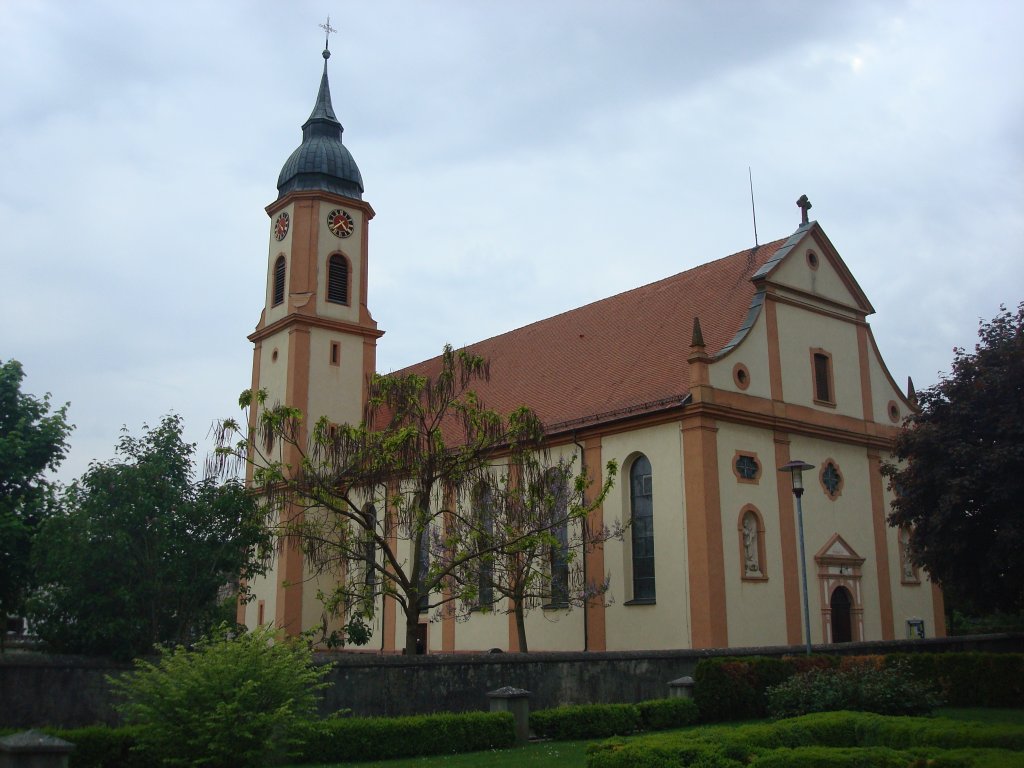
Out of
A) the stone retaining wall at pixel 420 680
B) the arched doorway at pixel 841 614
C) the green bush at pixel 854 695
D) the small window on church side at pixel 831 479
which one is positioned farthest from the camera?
the small window on church side at pixel 831 479

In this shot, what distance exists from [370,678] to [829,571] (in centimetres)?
1637

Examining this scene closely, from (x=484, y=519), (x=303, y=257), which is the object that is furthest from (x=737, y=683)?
(x=303, y=257)

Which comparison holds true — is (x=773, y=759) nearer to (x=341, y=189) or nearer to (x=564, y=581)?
(x=564, y=581)

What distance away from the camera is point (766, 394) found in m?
29.3

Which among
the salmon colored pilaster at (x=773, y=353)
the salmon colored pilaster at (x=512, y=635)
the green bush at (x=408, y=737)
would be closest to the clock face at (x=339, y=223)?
the salmon colored pilaster at (x=512, y=635)

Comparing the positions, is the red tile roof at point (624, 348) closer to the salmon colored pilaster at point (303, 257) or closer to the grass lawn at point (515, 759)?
the salmon colored pilaster at point (303, 257)

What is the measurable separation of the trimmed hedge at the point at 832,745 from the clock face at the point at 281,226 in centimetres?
3036

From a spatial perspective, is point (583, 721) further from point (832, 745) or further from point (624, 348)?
point (624, 348)

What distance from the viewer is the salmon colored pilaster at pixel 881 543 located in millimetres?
30828

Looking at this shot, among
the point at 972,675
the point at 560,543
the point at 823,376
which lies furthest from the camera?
the point at 823,376

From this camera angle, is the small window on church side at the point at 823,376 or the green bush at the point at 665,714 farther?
the small window on church side at the point at 823,376

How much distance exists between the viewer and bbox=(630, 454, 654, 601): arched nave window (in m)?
28.2

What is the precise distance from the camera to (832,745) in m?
13.8

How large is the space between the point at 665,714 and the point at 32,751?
12250 mm
